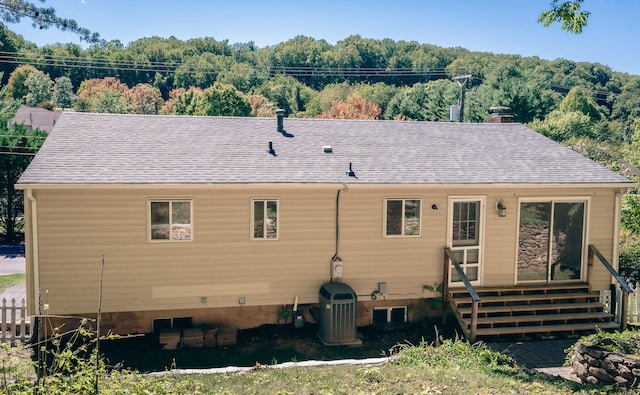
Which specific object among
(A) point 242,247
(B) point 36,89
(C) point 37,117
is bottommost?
(A) point 242,247

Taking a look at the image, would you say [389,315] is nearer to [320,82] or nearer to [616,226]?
[616,226]

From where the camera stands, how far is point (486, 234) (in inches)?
544

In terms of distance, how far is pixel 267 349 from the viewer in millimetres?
11914

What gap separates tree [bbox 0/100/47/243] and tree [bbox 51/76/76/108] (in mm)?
66425

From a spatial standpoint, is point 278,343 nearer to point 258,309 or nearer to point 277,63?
point 258,309

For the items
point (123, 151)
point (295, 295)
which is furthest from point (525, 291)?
point (123, 151)

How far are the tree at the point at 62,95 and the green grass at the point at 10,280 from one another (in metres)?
75.2

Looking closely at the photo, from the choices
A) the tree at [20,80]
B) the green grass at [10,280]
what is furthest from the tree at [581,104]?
the tree at [20,80]

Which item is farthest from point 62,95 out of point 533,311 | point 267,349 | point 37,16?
point 533,311

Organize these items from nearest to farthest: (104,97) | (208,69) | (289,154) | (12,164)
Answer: (289,154) < (12,164) < (104,97) < (208,69)

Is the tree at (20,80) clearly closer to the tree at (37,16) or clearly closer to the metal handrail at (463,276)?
the tree at (37,16)

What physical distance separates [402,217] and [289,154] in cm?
307

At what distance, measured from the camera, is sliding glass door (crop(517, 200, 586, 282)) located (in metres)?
14.1

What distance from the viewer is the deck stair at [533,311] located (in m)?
13.0
